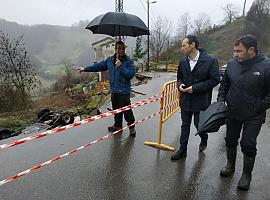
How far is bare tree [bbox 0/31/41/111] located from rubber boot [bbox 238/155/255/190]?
1220cm

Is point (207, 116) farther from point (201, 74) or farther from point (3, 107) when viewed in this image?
point (3, 107)

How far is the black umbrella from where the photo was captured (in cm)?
322

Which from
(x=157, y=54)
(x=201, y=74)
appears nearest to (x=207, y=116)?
(x=201, y=74)

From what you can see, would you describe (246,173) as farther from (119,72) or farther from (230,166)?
(119,72)

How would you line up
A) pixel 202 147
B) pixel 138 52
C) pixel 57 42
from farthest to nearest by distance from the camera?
pixel 57 42 → pixel 138 52 → pixel 202 147

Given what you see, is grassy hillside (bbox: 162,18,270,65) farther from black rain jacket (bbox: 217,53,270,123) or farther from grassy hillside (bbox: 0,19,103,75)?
grassy hillside (bbox: 0,19,103,75)

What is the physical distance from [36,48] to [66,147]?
90972 millimetres

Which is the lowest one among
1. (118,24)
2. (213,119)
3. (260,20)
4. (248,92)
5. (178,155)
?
(178,155)

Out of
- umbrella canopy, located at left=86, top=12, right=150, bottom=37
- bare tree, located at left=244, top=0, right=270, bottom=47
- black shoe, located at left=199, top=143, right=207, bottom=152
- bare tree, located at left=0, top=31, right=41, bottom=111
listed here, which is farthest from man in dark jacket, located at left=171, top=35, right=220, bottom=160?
bare tree, located at left=244, top=0, right=270, bottom=47

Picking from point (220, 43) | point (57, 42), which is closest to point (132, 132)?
point (220, 43)

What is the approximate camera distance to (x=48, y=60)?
289 feet

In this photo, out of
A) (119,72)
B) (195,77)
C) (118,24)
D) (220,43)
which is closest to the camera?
(195,77)

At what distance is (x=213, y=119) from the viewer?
3229 millimetres

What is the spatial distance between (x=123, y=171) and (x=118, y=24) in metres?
2.45
